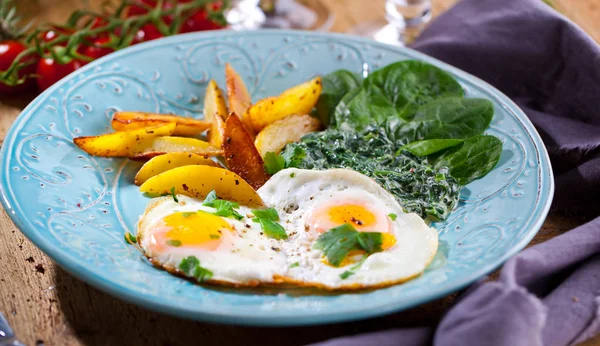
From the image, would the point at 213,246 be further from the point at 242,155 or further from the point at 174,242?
the point at 242,155

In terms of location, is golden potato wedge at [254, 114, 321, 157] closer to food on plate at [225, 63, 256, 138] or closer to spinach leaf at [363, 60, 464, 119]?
food on plate at [225, 63, 256, 138]

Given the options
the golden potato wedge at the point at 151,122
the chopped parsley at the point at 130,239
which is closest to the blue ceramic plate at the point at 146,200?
the chopped parsley at the point at 130,239

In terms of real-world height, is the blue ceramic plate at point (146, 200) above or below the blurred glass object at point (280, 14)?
above

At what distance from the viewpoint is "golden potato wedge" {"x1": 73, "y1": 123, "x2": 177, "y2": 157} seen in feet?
13.6

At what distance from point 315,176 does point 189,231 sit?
0.87 meters

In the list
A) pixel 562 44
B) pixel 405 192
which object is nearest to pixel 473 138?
pixel 405 192

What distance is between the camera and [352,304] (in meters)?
2.92

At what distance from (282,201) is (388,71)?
1534mm

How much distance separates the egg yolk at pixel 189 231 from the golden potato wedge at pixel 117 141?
915 mm

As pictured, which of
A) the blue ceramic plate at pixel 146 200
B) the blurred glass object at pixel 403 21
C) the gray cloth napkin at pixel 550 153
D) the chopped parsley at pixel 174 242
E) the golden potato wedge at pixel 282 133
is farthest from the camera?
the blurred glass object at pixel 403 21

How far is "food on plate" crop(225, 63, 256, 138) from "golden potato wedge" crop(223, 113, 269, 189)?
1.21 feet

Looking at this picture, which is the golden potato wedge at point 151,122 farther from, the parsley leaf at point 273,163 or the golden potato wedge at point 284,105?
the parsley leaf at point 273,163

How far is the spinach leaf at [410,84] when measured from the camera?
468 cm

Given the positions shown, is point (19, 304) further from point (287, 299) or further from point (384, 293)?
point (384, 293)
